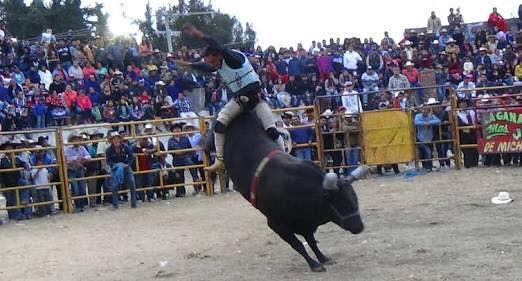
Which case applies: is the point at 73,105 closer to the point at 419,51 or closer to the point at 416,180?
the point at 416,180

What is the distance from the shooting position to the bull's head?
7273 mm

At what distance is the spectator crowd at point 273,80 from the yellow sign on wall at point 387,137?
0.29m

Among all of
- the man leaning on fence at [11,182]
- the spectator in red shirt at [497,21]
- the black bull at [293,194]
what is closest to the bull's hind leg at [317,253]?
the black bull at [293,194]

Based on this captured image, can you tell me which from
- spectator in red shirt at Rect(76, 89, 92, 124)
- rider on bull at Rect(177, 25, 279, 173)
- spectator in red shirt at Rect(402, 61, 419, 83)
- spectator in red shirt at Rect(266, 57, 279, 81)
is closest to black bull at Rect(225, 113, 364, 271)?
rider on bull at Rect(177, 25, 279, 173)

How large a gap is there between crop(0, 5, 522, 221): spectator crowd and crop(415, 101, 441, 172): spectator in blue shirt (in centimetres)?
3

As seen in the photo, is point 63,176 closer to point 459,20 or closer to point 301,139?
point 301,139

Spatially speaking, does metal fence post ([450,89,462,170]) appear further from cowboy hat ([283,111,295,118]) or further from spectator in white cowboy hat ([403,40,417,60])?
spectator in white cowboy hat ([403,40,417,60])

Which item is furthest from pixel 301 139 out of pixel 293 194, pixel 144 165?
pixel 293 194

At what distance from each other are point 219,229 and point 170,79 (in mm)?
11760

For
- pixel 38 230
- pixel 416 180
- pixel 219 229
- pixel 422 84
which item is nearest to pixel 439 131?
pixel 416 180

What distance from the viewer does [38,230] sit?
13445mm

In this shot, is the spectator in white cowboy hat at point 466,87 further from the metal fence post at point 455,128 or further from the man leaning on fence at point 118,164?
the man leaning on fence at point 118,164

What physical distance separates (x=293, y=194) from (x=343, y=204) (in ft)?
1.62

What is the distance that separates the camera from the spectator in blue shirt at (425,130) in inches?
674
